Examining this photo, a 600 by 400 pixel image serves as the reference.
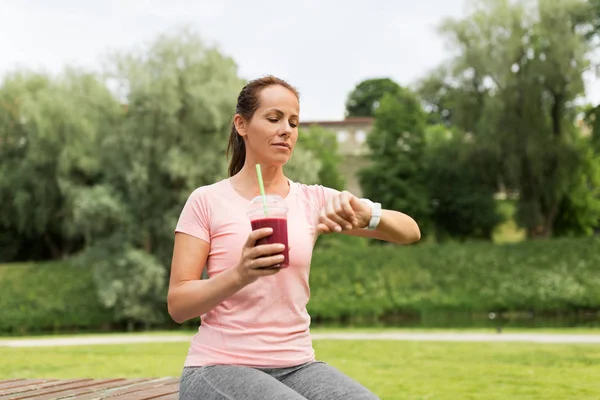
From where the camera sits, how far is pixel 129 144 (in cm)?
2666

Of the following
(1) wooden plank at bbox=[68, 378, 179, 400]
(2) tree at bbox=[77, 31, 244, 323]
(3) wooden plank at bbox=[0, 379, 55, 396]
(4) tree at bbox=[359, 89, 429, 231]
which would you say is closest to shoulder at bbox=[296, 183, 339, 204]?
(1) wooden plank at bbox=[68, 378, 179, 400]

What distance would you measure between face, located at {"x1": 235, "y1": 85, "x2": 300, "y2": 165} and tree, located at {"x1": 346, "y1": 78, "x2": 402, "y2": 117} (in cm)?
6679

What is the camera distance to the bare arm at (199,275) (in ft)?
7.98

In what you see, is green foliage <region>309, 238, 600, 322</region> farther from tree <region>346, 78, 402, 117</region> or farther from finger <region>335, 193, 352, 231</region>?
tree <region>346, 78, 402, 117</region>

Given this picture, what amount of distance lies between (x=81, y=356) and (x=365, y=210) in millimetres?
13211

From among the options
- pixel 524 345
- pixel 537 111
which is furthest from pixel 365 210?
pixel 537 111

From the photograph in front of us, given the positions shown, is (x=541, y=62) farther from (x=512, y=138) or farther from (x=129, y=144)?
(x=129, y=144)

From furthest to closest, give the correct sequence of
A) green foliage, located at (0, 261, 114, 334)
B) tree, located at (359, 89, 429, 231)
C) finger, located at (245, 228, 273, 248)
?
1. tree, located at (359, 89, 429, 231)
2. green foliage, located at (0, 261, 114, 334)
3. finger, located at (245, 228, 273, 248)

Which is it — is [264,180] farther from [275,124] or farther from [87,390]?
[87,390]

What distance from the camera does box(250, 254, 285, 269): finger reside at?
2418mm

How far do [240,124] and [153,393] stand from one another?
163 centimetres

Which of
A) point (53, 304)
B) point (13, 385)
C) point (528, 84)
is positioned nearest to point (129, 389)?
point (13, 385)

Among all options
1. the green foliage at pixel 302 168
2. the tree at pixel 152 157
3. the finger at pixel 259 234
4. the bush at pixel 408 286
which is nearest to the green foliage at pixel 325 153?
the bush at pixel 408 286

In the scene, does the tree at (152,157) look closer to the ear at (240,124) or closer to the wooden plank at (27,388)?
the wooden plank at (27,388)
